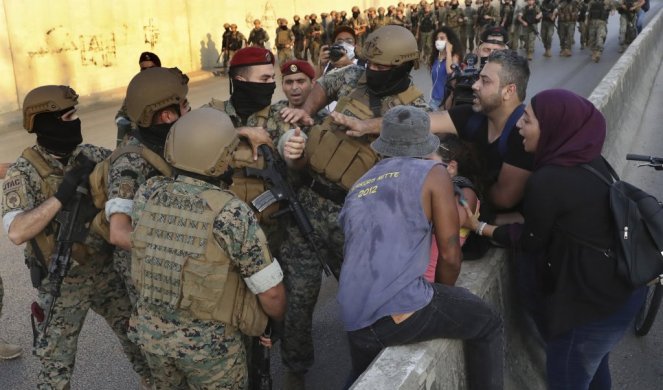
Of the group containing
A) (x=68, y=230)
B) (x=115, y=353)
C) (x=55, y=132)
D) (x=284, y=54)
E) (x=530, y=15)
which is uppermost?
(x=55, y=132)

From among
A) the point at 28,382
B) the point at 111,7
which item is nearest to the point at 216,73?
the point at 111,7

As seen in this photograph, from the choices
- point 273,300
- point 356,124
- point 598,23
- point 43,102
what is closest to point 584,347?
point 273,300

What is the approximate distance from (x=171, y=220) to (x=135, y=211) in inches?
8.7

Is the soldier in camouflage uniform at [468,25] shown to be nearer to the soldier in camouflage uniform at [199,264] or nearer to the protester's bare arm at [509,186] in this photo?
the protester's bare arm at [509,186]

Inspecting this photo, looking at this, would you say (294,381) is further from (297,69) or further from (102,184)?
(297,69)

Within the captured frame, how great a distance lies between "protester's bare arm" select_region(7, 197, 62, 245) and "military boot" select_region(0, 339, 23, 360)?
1.39 m

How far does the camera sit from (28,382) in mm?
3672

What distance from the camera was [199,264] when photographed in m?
2.29

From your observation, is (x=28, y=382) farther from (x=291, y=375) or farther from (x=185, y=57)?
(x=185, y=57)

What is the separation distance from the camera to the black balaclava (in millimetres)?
3016

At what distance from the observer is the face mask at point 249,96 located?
11.5ft

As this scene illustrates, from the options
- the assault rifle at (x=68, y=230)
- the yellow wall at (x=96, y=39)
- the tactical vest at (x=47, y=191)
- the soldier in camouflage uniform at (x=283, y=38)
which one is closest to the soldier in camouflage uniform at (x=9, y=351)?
the assault rifle at (x=68, y=230)

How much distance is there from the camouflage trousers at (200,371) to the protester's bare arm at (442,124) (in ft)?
5.00

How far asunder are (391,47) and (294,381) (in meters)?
1.91
